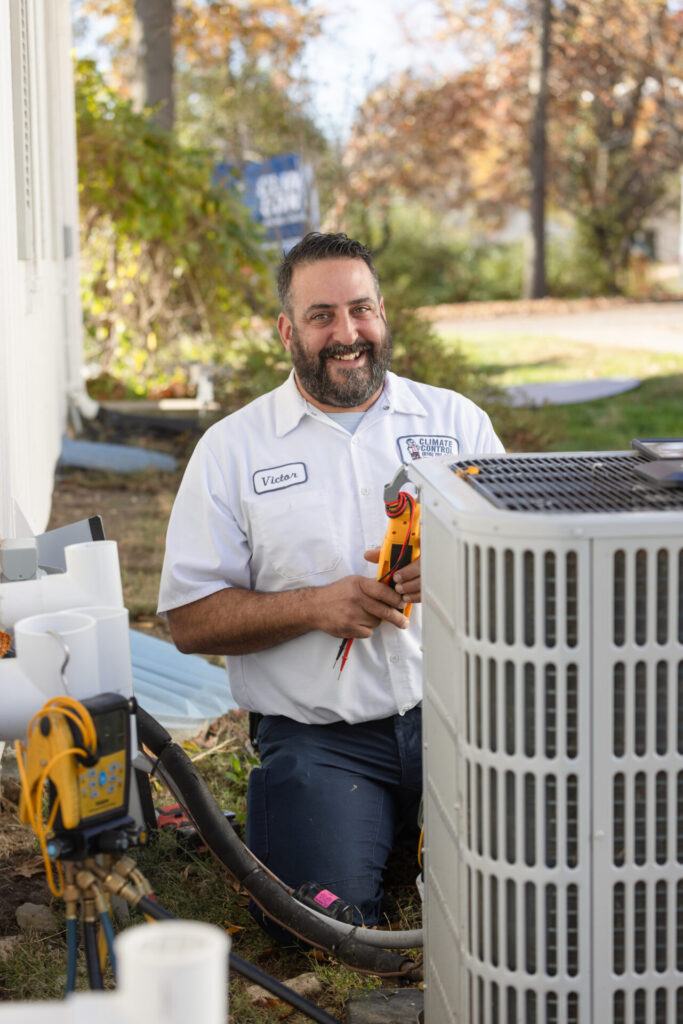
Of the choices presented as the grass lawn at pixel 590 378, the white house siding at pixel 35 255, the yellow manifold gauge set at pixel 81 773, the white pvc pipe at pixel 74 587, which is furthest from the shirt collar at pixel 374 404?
the grass lawn at pixel 590 378

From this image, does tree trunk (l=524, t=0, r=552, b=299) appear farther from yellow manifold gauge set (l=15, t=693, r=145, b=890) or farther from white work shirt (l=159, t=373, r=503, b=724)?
yellow manifold gauge set (l=15, t=693, r=145, b=890)

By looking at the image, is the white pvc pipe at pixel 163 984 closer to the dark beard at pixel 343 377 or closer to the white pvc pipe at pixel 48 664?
the white pvc pipe at pixel 48 664

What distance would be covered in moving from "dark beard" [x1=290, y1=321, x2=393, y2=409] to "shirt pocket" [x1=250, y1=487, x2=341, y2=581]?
261 millimetres

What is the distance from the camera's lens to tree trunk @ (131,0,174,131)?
1118cm

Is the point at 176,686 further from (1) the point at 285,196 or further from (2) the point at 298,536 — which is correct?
(1) the point at 285,196

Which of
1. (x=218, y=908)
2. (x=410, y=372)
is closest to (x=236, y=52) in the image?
(x=410, y=372)

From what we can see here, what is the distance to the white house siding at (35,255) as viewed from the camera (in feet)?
12.0

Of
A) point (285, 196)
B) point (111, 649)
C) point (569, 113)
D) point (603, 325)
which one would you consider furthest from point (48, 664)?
point (569, 113)

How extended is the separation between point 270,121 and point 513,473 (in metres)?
10.4

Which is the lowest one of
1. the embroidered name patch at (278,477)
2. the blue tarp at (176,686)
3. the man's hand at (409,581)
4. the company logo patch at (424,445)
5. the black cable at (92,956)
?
the blue tarp at (176,686)

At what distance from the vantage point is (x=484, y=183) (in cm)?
2792

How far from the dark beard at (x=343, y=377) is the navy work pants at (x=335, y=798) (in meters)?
0.76

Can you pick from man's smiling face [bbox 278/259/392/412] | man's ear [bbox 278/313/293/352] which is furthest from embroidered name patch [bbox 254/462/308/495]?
man's ear [bbox 278/313/293/352]

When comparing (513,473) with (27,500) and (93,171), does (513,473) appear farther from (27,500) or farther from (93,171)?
(93,171)
